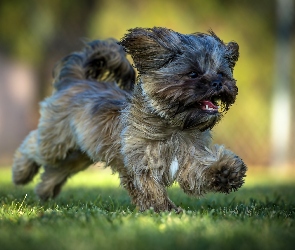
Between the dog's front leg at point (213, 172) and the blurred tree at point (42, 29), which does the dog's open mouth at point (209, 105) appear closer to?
the dog's front leg at point (213, 172)

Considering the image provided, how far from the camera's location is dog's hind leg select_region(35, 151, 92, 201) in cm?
621

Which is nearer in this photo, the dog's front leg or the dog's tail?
the dog's front leg

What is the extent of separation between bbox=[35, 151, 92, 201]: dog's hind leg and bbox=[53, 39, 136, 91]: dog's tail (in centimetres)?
76

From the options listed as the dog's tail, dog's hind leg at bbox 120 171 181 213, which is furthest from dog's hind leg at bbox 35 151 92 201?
dog's hind leg at bbox 120 171 181 213

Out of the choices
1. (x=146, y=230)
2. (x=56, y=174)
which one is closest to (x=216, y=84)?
(x=146, y=230)

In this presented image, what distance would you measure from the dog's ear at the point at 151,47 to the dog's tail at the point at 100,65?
1.51 m

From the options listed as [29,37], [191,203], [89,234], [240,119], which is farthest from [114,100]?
[29,37]

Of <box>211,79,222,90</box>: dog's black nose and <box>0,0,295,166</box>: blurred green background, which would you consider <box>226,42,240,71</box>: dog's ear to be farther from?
<box>0,0,295,166</box>: blurred green background

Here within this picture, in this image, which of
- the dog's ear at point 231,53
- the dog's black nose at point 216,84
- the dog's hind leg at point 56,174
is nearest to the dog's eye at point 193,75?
the dog's black nose at point 216,84

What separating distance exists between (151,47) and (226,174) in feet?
3.50

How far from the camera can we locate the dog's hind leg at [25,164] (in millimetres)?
6469

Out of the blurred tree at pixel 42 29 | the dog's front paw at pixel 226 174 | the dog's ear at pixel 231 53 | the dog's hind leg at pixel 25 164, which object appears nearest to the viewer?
the dog's front paw at pixel 226 174

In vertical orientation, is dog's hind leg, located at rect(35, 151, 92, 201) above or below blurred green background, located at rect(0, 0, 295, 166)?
below

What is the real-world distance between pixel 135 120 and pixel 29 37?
936 centimetres
